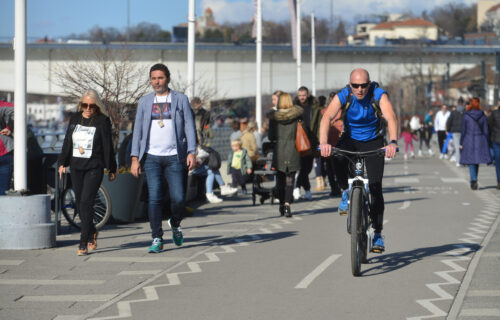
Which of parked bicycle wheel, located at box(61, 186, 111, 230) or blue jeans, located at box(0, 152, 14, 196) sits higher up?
blue jeans, located at box(0, 152, 14, 196)

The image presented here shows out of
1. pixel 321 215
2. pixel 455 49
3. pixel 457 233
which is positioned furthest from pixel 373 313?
pixel 455 49

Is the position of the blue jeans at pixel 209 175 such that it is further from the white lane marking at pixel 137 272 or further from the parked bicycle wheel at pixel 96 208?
the white lane marking at pixel 137 272

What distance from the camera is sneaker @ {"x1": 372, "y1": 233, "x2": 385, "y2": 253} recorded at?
952 centimetres

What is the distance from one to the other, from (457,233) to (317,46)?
54.7 m

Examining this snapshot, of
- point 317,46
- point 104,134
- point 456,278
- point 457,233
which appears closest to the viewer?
point 456,278

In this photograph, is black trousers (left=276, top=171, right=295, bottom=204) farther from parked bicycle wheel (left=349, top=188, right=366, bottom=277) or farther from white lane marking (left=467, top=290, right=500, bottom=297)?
white lane marking (left=467, top=290, right=500, bottom=297)

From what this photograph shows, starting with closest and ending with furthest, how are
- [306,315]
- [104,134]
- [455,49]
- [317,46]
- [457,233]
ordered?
1. [306,315]
2. [104,134]
3. [457,233]
4. [317,46]
5. [455,49]

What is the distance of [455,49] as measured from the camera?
73312mm

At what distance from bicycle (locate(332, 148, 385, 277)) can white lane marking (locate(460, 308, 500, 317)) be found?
146cm

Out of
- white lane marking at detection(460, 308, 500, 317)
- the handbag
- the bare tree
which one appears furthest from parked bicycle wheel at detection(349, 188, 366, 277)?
the bare tree

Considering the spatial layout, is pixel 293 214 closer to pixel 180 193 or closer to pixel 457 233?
pixel 457 233

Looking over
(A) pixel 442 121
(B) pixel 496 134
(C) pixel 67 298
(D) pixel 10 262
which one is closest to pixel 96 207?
(D) pixel 10 262

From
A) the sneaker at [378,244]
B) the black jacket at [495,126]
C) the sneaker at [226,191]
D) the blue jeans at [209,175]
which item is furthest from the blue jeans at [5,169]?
the black jacket at [495,126]

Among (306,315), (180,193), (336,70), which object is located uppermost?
(336,70)
